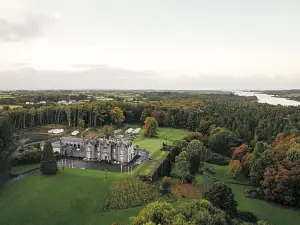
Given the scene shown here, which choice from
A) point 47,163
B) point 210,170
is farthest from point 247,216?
point 47,163

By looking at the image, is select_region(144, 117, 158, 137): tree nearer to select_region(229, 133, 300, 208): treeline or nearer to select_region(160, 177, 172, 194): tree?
select_region(229, 133, 300, 208): treeline

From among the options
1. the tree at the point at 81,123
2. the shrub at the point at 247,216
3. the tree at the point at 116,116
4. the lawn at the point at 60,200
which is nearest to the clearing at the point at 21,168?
the lawn at the point at 60,200

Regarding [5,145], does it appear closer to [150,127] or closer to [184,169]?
[184,169]

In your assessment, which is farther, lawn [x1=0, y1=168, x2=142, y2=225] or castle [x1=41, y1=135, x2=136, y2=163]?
castle [x1=41, y1=135, x2=136, y2=163]

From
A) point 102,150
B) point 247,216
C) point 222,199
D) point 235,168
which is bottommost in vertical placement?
point 247,216

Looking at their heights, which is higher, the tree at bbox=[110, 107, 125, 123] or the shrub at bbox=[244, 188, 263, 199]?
the tree at bbox=[110, 107, 125, 123]

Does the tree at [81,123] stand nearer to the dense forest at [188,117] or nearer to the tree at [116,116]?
the dense forest at [188,117]

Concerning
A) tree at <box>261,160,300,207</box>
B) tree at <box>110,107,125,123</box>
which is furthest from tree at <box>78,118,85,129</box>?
tree at <box>261,160,300,207</box>
